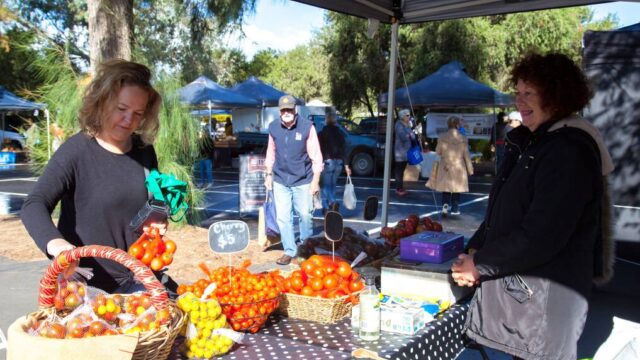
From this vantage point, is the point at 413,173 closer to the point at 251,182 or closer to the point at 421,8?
the point at 251,182

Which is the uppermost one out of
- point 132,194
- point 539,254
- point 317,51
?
point 317,51

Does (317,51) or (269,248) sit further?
(317,51)

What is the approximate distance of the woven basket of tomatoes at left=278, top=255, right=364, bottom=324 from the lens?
2344 mm

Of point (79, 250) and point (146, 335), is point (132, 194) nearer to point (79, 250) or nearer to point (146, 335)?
point (79, 250)

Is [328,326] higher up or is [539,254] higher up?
[539,254]

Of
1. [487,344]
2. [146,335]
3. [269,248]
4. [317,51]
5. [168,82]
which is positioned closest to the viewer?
[146,335]

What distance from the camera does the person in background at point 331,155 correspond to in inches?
400

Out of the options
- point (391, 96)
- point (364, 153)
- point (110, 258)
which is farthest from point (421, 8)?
point (364, 153)

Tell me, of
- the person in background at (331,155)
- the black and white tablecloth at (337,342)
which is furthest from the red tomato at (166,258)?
the person in background at (331,155)

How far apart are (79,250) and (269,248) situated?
5.92m

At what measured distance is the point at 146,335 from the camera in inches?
64.4

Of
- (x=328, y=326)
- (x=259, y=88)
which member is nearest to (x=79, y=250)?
(x=328, y=326)

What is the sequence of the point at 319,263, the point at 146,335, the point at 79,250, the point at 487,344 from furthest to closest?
the point at 319,263 < the point at 487,344 < the point at 79,250 < the point at 146,335

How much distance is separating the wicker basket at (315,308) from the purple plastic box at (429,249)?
404 millimetres
